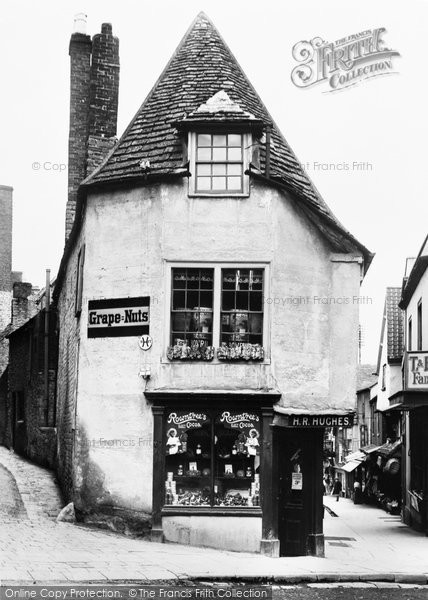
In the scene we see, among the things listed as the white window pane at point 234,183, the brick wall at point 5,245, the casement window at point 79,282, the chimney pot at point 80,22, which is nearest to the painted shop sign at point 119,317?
the casement window at point 79,282

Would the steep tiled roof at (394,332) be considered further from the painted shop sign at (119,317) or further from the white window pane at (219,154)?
the painted shop sign at (119,317)

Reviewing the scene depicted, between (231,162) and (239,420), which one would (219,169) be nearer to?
(231,162)

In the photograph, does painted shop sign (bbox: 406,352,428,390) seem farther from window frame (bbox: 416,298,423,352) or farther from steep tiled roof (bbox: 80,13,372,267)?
window frame (bbox: 416,298,423,352)

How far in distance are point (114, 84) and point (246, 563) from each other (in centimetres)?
1248

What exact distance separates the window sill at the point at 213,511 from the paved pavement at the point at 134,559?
0.67 m

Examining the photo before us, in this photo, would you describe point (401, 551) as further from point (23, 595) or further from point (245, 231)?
point (23, 595)

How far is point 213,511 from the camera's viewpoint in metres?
16.8

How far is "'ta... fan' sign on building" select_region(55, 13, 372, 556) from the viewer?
672 inches

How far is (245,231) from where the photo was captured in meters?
17.7

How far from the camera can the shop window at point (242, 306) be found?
17.5 m

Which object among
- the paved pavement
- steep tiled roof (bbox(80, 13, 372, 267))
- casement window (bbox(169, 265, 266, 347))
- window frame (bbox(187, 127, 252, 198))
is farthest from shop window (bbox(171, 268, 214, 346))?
the paved pavement

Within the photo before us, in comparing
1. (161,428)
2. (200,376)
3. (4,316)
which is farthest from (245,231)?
(4,316)

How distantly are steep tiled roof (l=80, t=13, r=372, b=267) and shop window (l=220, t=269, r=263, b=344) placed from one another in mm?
2054

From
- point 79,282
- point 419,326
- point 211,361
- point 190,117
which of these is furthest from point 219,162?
point 419,326
